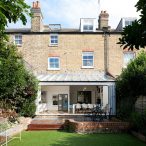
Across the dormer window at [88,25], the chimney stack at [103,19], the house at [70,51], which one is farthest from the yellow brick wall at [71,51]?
the chimney stack at [103,19]

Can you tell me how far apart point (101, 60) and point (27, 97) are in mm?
11304

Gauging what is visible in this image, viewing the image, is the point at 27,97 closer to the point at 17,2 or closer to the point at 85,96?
the point at 85,96

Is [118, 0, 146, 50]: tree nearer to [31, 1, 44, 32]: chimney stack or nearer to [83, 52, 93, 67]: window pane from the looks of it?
[83, 52, 93, 67]: window pane

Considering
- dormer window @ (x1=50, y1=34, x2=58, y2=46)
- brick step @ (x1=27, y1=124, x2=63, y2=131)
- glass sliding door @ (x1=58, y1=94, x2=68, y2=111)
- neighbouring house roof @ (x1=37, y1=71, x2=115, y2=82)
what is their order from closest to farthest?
brick step @ (x1=27, y1=124, x2=63, y2=131) → neighbouring house roof @ (x1=37, y1=71, x2=115, y2=82) → dormer window @ (x1=50, y1=34, x2=58, y2=46) → glass sliding door @ (x1=58, y1=94, x2=68, y2=111)

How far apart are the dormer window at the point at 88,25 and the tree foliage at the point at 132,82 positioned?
8949 millimetres

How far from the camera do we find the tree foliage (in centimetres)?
2995

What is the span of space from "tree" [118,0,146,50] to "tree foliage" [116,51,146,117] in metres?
18.8

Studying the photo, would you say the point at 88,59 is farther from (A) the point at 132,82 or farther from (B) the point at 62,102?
(A) the point at 132,82

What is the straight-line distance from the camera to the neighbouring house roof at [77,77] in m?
33.7

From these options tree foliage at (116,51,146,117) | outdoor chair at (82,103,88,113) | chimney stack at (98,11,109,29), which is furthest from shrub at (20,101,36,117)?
chimney stack at (98,11,109,29)

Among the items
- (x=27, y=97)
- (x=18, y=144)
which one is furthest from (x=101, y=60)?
(x=18, y=144)

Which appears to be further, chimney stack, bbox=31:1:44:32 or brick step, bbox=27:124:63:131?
chimney stack, bbox=31:1:44:32

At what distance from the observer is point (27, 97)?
1198 inches

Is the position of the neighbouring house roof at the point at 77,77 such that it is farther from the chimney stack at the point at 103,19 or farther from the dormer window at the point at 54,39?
the chimney stack at the point at 103,19
